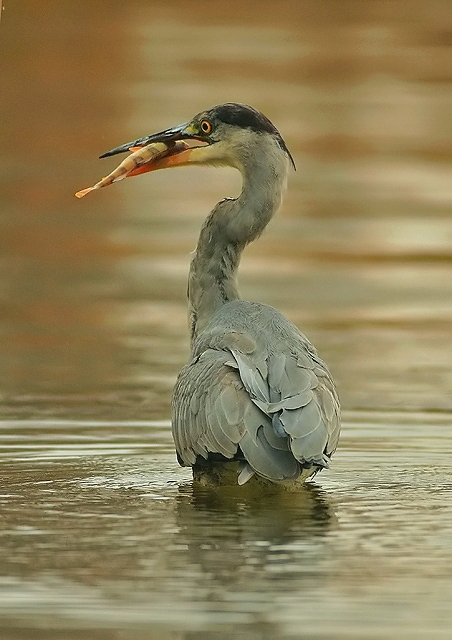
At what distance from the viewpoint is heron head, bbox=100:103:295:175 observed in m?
9.93

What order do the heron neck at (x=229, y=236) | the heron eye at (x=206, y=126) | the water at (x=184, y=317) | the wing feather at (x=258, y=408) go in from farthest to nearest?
the heron eye at (x=206, y=126) → the heron neck at (x=229, y=236) → the wing feather at (x=258, y=408) → the water at (x=184, y=317)

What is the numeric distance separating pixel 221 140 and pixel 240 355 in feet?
6.02

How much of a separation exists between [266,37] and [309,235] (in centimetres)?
1126

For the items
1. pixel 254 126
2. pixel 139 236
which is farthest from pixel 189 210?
pixel 254 126

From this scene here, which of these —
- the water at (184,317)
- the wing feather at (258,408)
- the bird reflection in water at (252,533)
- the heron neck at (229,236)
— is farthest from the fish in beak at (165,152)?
the bird reflection in water at (252,533)

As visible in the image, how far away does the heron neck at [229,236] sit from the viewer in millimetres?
9898

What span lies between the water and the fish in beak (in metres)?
1.44

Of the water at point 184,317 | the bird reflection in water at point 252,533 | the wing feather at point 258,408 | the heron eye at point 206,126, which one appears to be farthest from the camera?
the heron eye at point 206,126

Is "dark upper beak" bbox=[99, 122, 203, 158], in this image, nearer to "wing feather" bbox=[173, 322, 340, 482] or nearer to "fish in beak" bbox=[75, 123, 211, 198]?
"fish in beak" bbox=[75, 123, 211, 198]

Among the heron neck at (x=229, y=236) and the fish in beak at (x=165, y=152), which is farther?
the fish in beak at (x=165, y=152)

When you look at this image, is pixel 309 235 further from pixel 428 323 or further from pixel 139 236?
pixel 428 323

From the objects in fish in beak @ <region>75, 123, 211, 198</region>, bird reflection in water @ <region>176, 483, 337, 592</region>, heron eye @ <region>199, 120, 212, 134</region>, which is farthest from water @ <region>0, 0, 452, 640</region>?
heron eye @ <region>199, 120, 212, 134</region>

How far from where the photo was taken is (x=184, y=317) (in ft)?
43.3

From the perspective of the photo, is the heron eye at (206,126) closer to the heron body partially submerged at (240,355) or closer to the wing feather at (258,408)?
the heron body partially submerged at (240,355)
